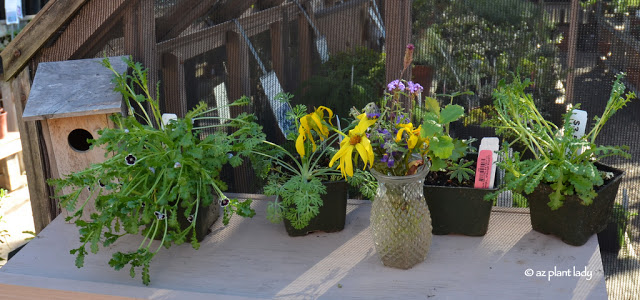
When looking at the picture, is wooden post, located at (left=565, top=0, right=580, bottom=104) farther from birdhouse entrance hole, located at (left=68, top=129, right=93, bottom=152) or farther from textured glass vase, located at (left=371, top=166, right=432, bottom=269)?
birdhouse entrance hole, located at (left=68, top=129, right=93, bottom=152)

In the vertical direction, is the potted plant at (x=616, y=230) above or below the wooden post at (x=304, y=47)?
below

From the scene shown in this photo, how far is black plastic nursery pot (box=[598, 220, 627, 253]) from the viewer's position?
1.97m

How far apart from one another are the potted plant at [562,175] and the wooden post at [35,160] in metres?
1.55

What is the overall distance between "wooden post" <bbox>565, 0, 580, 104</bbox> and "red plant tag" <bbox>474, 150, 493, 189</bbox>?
380 millimetres

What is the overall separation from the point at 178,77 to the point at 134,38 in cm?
18

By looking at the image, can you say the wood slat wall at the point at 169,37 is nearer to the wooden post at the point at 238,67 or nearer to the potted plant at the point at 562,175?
the wooden post at the point at 238,67

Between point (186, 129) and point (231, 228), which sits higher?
point (186, 129)

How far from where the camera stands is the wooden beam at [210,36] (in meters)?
1.92

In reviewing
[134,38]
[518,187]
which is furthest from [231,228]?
[518,187]

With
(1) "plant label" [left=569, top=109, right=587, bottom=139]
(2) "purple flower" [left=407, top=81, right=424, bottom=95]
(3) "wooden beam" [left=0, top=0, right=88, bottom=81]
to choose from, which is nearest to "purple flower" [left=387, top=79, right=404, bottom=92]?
(2) "purple flower" [left=407, top=81, right=424, bottom=95]

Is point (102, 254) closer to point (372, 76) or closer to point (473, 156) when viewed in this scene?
point (372, 76)

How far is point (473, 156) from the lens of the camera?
5.72 ft

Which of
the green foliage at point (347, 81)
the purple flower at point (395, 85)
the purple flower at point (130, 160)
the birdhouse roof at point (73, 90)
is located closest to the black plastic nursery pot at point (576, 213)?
the purple flower at point (395, 85)

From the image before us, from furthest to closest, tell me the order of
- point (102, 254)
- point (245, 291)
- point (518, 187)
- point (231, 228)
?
1. point (231, 228)
2. point (102, 254)
3. point (518, 187)
4. point (245, 291)
